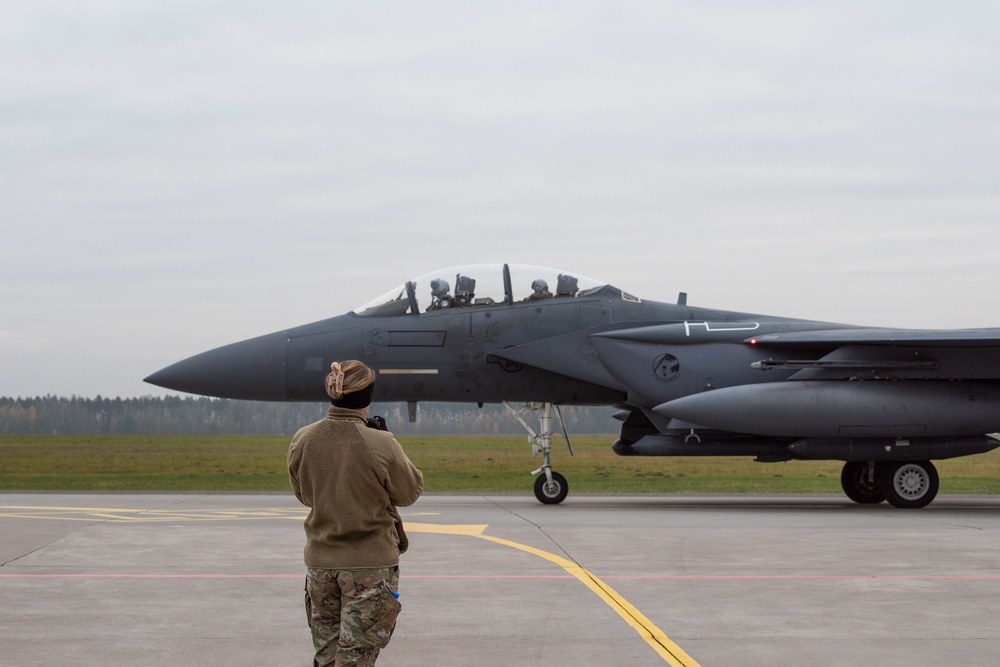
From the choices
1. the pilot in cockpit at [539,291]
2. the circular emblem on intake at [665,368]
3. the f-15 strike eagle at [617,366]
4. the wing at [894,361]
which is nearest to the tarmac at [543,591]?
the f-15 strike eagle at [617,366]

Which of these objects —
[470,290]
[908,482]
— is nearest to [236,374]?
[470,290]

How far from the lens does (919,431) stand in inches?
632

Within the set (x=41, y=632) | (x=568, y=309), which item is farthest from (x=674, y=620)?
(x=568, y=309)

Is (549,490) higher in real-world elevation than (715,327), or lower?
lower

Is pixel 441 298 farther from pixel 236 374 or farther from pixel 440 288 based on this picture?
pixel 236 374

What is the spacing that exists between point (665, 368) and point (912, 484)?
4.11 metres

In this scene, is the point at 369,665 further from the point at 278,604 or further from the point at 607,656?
the point at 278,604

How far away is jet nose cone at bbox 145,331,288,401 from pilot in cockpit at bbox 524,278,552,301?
3.77 m

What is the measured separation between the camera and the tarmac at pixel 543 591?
6227 millimetres

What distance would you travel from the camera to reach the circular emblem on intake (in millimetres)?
16781

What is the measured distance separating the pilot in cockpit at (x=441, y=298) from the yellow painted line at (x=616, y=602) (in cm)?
512

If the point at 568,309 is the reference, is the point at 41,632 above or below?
below

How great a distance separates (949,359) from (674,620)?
35.7 ft

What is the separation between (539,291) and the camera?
17109mm
